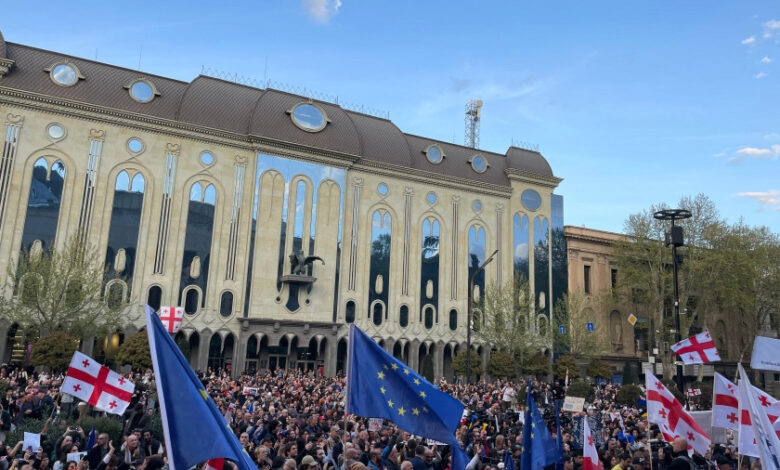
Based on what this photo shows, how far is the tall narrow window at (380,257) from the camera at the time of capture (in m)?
47.4

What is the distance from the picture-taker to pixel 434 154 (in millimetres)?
52312

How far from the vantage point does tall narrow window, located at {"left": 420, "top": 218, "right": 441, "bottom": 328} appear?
49188mm

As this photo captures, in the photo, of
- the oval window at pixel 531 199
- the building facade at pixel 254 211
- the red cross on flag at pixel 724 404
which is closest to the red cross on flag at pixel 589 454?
the red cross on flag at pixel 724 404

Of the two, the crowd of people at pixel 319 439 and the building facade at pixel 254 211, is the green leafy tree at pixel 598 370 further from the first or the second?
the crowd of people at pixel 319 439

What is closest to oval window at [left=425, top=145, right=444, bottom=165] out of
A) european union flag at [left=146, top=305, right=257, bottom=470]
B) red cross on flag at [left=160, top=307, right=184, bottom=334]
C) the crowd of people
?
red cross on flag at [left=160, top=307, right=184, bottom=334]

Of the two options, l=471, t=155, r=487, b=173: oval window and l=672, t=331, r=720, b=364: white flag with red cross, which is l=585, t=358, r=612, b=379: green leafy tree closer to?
l=471, t=155, r=487, b=173: oval window

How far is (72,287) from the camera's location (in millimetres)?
34125

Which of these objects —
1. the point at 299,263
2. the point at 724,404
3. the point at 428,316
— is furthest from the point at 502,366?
the point at 724,404

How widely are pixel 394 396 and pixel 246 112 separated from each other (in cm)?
3944

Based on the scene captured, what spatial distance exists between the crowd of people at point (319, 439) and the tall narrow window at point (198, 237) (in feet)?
49.9

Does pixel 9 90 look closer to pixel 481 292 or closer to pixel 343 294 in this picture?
pixel 343 294

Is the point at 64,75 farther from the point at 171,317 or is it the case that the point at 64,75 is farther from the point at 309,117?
the point at 171,317

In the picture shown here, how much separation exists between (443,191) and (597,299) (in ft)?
60.9

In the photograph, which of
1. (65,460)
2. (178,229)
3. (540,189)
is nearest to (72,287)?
(178,229)
